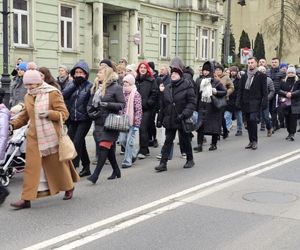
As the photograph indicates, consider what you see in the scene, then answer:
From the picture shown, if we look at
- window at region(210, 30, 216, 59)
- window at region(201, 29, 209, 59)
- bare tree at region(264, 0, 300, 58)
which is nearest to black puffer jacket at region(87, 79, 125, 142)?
window at region(201, 29, 209, 59)

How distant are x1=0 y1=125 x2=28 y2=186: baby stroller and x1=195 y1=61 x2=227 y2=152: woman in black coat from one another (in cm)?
458

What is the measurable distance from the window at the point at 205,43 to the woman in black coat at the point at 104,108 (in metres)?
27.4

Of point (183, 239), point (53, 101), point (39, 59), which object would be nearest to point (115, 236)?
point (183, 239)

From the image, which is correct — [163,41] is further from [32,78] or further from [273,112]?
[32,78]

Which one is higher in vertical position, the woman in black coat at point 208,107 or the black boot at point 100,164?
the woman in black coat at point 208,107

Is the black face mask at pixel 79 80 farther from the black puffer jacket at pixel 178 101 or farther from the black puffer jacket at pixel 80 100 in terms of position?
the black puffer jacket at pixel 178 101

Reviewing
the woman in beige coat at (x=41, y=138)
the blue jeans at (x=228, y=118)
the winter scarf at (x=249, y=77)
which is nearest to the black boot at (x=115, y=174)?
the woman in beige coat at (x=41, y=138)

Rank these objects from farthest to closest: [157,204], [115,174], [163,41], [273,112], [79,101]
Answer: [163,41]
[273,112]
[115,174]
[79,101]
[157,204]

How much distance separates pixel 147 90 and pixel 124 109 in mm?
1231

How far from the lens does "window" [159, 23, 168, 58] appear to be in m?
32.5

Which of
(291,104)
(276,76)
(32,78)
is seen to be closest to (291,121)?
(291,104)

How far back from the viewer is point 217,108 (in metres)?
12.0

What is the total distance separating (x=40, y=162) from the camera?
6828 millimetres

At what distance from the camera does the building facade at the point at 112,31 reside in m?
22.5
